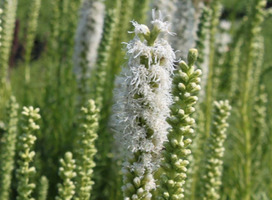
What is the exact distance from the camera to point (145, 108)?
3.83ft

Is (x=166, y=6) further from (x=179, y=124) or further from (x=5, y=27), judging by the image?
(x=179, y=124)

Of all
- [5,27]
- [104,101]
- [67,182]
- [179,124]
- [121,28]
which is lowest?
[67,182]

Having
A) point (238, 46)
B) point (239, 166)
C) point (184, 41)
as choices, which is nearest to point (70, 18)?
point (184, 41)

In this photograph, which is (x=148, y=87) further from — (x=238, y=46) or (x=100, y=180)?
(x=238, y=46)

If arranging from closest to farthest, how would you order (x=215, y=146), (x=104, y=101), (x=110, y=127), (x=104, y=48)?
(x=215, y=146)
(x=104, y=48)
(x=110, y=127)
(x=104, y=101)

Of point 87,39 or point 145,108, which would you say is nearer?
point 145,108

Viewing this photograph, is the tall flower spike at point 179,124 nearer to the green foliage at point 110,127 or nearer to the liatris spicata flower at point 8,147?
the green foliage at point 110,127

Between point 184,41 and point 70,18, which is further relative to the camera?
point 70,18

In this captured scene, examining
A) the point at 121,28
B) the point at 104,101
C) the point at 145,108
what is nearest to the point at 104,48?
the point at 104,101

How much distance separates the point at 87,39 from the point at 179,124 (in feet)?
6.34

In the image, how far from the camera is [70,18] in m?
2.97

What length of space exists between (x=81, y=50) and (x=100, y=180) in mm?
949

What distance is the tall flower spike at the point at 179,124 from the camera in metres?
1.09

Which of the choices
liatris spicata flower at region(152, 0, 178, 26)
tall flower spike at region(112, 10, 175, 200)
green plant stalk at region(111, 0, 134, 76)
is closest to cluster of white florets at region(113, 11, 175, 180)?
tall flower spike at region(112, 10, 175, 200)
